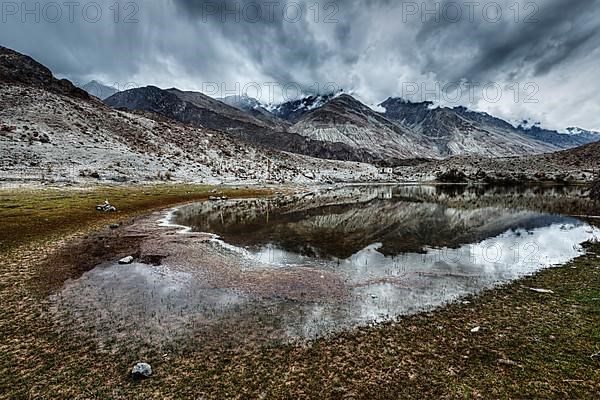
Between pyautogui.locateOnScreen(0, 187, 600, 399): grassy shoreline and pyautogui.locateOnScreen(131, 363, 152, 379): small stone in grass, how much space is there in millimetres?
255

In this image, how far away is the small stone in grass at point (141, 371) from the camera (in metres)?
8.66

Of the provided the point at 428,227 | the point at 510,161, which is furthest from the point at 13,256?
the point at 510,161

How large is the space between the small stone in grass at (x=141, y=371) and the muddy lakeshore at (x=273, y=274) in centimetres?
150

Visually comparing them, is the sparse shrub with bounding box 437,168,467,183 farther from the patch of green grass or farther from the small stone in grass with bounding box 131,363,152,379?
the small stone in grass with bounding box 131,363,152,379

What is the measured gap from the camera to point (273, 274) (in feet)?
59.7

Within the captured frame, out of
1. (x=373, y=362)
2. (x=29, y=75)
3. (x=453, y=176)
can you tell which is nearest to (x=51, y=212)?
(x=373, y=362)

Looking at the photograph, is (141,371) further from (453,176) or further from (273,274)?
(453,176)

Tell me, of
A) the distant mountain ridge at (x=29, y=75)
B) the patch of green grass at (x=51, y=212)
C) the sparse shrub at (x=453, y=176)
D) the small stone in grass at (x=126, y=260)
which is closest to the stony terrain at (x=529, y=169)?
the sparse shrub at (x=453, y=176)

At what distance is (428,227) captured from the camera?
34.4m

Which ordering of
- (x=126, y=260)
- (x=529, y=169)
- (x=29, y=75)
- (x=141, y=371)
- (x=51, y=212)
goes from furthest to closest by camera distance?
(x=529, y=169), (x=29, y=75), (x=51, y=212), (x=126, y=260), (x=141, y=371)

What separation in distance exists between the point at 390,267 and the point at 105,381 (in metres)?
15.8

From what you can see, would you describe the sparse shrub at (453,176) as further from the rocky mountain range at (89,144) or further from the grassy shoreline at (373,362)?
the grassy shoreline at (373,362)

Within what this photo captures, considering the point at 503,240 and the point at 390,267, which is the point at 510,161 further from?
the point at 390,267

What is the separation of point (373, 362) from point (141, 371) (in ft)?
22.3
